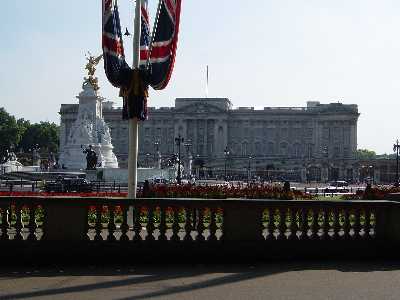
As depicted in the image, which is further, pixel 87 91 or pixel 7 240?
pixel 87 91

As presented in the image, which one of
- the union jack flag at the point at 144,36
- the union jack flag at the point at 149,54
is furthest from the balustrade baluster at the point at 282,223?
the union jack flag at the point at 144,36

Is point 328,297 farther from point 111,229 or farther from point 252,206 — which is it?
point 111,229

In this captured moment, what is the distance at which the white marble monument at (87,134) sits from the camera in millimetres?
80125

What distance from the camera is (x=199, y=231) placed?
415 inches

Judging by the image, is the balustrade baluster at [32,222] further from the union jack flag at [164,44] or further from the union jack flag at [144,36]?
the union jack flag at [144,36]

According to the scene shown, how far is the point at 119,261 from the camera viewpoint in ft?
33.7

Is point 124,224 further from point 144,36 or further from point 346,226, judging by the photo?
point 144,36

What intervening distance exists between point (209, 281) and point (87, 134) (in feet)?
238

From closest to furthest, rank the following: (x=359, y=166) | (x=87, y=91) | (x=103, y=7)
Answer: (x=103, y=7), (x=87, y=91), (x=359, y=166)

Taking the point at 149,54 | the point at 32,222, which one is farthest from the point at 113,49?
the point at 32,222

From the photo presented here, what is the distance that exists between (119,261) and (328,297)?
11.5 ft

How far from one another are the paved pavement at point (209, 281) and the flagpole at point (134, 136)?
15.9 feet

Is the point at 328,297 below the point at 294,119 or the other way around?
below

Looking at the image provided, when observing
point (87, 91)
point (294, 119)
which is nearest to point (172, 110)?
point (294, 119)
